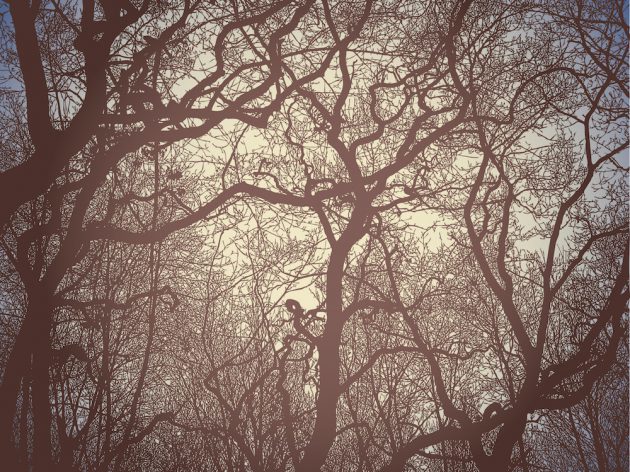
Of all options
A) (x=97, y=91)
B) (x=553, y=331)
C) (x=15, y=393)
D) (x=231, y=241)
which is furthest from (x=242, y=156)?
(x=553, y=331)

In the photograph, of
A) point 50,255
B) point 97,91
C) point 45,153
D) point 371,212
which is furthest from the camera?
point 50,255

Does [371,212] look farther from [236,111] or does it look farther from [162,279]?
[162,279]

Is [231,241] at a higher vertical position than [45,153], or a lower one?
higher

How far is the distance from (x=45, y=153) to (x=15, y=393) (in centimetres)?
312

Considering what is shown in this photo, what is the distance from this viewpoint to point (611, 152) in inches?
383

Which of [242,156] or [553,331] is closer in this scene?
[242,156]

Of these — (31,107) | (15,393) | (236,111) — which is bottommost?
(15,393)

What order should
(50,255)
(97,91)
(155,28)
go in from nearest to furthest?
1. (97,91)
2. (155,28)
3. (50,255)

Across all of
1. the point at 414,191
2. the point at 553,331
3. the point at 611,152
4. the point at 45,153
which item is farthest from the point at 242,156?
the point at 553,331

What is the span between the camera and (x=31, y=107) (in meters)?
5.98

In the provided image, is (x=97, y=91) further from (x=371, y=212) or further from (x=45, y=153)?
(x=371, y=212)

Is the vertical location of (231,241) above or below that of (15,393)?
above

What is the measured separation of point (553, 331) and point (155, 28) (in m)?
17.7

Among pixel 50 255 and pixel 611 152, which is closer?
pixel 611 152
